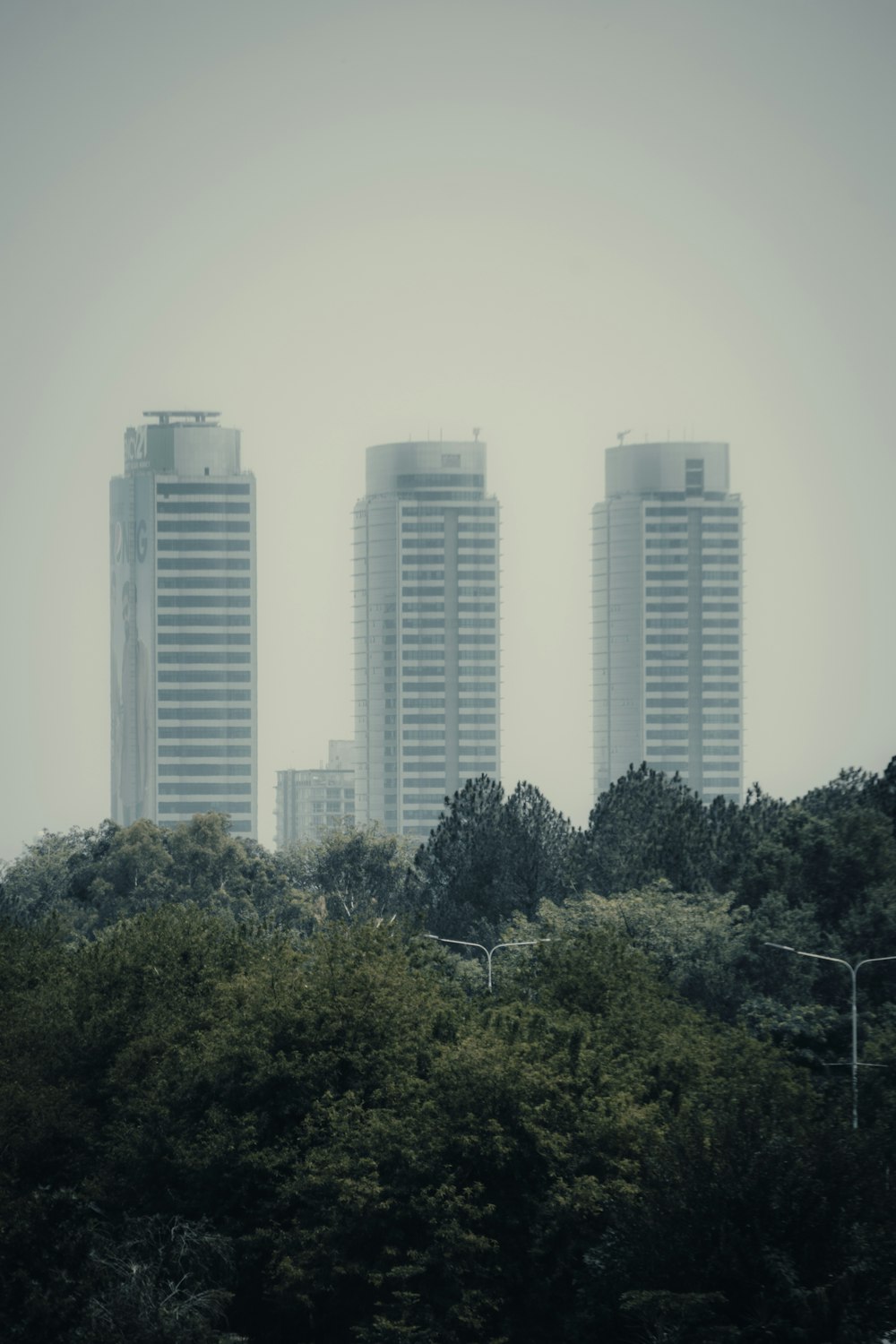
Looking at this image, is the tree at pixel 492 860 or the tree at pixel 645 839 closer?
the tree at pixel 645 839

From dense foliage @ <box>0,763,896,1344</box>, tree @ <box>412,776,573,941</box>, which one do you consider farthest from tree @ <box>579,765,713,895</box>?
dense foliage @ <box>0,763,896,1344</box>

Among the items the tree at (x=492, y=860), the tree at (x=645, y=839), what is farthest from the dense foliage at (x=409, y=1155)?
the tree at (x=492, y=860)

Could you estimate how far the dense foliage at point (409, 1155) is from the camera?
36.0 meters

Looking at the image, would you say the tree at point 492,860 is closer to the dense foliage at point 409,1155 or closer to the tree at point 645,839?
the tree at point 645,839

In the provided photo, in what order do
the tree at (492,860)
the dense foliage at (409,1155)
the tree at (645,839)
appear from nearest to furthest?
the dense foliage at (409,1155) < the tree at (645,839) < the tree at (492,860)

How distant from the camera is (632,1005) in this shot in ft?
162

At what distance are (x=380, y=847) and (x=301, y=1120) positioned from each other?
7435 cm

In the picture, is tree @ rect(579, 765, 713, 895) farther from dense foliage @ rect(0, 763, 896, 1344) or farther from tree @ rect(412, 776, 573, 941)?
dense foliage @ rect(0, 763, 896, 1344)

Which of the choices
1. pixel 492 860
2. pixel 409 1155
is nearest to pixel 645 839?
pixel 492 860

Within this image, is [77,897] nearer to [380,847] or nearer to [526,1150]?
[380,847]

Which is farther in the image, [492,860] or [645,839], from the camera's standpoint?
[492,860]

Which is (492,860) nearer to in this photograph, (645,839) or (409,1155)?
(645,839)

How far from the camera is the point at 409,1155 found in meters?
39.8

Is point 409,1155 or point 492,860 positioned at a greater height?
point 492,860
